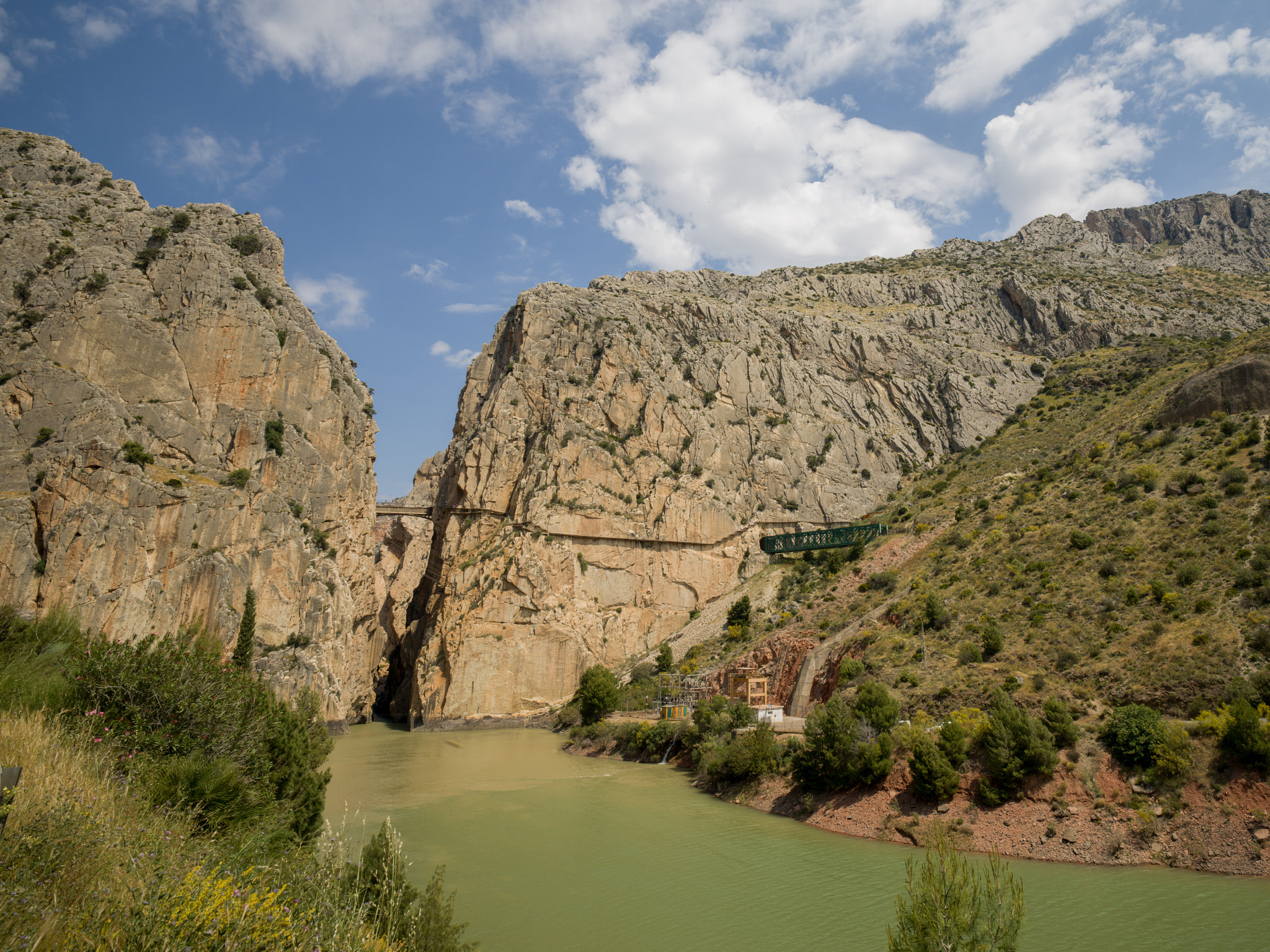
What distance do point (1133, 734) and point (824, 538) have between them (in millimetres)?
46059

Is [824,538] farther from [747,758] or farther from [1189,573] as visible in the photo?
[747,758]

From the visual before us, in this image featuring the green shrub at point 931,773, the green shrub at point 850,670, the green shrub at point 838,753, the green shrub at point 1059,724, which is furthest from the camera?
the green shrub at point 850,670

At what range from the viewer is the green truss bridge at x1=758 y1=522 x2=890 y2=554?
61.7 m

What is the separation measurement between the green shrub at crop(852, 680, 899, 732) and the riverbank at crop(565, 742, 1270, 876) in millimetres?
2015

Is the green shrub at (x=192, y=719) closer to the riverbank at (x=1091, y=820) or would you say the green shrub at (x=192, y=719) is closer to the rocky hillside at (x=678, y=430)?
the riverbank at (x=1091, y=820)

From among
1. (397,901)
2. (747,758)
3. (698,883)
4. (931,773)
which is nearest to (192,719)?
(397,901)

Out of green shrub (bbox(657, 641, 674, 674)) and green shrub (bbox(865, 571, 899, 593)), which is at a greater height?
green shrub (bbox(865, 571, 899, 593))

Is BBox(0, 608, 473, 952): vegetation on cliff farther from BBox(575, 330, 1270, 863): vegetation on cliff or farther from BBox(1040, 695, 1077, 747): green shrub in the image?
BBox(1040, 695, 1077, 747): green shrub

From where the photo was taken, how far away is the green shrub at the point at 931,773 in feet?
75.8

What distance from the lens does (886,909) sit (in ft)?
54.6

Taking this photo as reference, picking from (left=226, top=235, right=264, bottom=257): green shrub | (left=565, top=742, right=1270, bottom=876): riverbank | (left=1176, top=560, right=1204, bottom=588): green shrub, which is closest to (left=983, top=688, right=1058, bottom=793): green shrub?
(left=565, top=742, right=1270, bottom=876): riverbank

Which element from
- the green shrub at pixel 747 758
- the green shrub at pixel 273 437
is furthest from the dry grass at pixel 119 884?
the green shrub at pixel 273 437

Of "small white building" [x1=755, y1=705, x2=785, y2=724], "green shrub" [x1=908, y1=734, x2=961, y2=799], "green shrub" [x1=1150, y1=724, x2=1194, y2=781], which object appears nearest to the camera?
"green shrub" [x1=1150, y1=724, x2=1194, y2=781]

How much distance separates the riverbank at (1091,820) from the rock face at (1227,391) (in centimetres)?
3108
